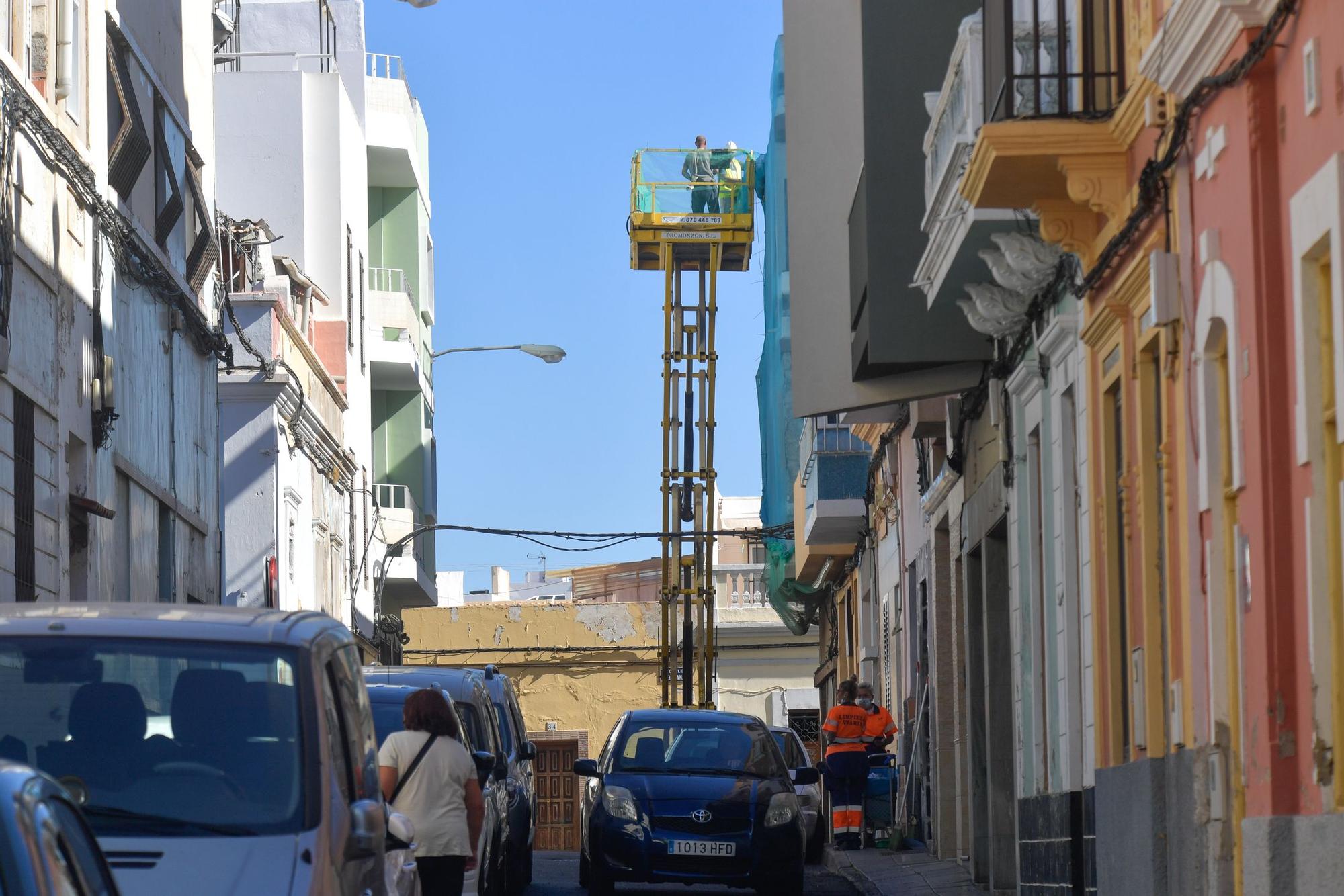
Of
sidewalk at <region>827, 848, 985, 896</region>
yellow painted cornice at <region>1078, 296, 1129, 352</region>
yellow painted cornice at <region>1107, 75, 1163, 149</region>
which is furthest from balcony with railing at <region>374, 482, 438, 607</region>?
yellow painted cornice at <region>1107, 75, 1163, 149</region>

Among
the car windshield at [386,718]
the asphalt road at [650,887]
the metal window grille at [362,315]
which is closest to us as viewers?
the car windshield at [386,718]

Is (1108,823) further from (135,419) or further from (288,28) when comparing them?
(288,28)

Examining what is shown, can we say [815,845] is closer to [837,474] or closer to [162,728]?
[837,474]

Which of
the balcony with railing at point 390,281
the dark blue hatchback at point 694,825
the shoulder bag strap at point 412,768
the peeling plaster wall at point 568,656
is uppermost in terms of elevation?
the balcony with railing at point 390,281

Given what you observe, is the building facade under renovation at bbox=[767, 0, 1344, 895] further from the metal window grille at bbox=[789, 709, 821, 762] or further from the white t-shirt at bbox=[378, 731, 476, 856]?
the metal window grille at bbox=[789, 709, 821, 762]

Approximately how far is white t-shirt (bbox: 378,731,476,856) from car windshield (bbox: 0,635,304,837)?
3.91m

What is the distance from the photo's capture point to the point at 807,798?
949 inches

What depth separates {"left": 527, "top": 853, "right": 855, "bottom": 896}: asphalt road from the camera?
18797 millimetres

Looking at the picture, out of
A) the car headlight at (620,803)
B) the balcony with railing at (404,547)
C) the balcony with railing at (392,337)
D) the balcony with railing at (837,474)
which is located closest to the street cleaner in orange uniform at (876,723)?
the car headlight at (620,803)

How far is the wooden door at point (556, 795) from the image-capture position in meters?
48.1

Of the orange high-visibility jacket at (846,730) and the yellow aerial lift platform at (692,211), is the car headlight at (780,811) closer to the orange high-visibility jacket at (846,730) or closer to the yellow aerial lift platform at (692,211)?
the orange high-visibility jacket at (846,730)

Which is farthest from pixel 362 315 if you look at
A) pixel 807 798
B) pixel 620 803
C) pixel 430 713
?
pixel 430 713

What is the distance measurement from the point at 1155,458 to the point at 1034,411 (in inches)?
155

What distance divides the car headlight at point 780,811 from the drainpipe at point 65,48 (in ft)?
27.3
